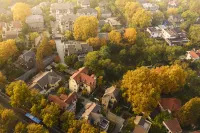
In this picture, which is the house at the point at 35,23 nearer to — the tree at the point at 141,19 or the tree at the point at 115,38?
the tree at the point at 115,38

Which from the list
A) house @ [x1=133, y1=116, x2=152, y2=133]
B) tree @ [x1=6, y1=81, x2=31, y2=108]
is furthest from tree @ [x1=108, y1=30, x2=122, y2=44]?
tree @ [x1=6, y1=81, x2=31, y2=108]

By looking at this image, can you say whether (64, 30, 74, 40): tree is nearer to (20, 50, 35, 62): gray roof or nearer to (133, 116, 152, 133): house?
(20, 50, 35, 62): gray roof

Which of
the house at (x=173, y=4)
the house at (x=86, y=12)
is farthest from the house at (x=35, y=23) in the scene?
the house at (x=173, y=4)

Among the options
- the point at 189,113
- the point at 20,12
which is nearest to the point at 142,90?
the point at 189,113

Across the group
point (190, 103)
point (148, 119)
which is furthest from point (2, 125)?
point (190, 103)

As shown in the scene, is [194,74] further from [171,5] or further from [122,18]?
[171,5]

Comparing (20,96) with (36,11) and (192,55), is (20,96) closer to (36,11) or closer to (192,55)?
(36,11)
